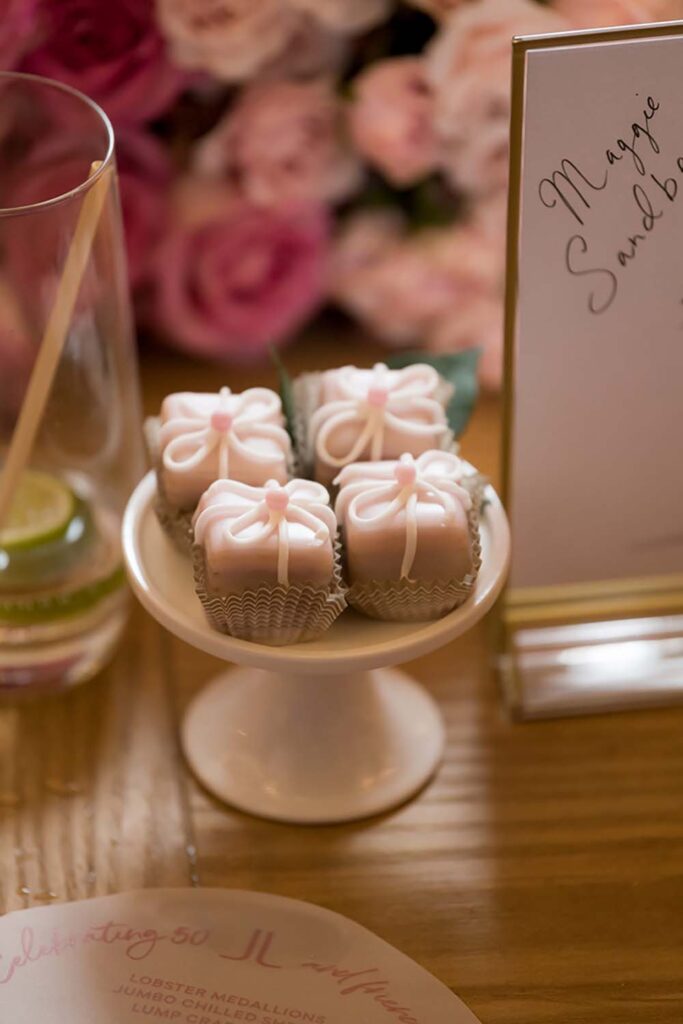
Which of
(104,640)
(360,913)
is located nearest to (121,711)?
(104,640)

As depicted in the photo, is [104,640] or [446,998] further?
[104,640]

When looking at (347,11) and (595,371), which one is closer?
(595,371)

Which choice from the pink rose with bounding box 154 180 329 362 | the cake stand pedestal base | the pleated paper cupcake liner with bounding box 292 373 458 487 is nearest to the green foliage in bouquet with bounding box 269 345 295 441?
the pleated paper cupcake liner with bounding box 292 373 458 487

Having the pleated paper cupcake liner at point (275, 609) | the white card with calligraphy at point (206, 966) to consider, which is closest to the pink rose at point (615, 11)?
the pleated paper cupcake liner at point (275, 609)

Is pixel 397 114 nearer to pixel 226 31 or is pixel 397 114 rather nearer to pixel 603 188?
pixel 226 31

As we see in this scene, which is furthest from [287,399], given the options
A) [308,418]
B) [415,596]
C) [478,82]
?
[478,82]

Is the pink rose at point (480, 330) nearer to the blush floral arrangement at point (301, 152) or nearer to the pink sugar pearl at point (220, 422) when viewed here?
the blush floral arrangement at point (301, 152)

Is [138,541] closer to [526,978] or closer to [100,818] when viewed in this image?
[100,818]
